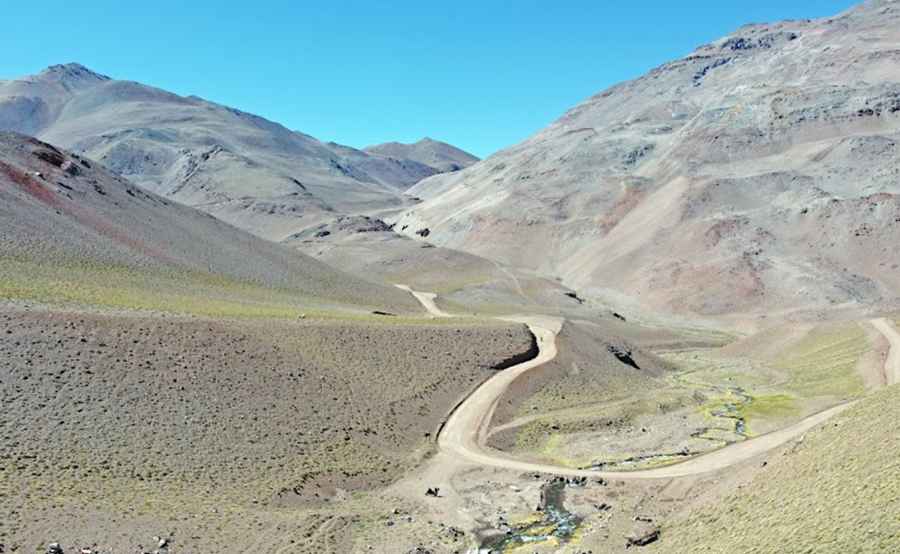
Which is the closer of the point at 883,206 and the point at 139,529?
the point at 139,529

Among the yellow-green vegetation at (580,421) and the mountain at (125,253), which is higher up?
the mountain at (125,253)

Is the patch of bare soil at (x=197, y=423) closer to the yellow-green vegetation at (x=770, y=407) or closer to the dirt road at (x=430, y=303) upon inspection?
the yellow-green vegetation at (x=770, y=407)

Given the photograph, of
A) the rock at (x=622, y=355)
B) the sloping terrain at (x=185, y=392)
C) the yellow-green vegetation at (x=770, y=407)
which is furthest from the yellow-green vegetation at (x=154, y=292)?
the yellow-green vegetation at (x=770, y=407)

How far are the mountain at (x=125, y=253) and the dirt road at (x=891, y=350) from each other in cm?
4486

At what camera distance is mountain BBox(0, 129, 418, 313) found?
5728 cm

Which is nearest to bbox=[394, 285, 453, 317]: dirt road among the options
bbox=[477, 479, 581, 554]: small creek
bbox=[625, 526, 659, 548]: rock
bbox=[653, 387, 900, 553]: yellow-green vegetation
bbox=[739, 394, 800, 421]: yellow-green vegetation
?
bbox=[739, 394, 800, 421]: yellow-green vegetation

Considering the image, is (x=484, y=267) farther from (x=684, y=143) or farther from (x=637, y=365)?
(x=637, y=365)

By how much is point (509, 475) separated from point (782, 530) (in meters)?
17.1

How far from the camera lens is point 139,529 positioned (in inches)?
1108

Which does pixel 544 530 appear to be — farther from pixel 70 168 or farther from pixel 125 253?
pixel 70 168

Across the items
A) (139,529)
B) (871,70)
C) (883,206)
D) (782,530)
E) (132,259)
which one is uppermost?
(871,70)

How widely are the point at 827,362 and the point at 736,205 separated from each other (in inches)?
2630

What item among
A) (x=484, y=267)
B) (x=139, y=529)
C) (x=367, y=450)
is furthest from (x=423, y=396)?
(x=484, y=267)

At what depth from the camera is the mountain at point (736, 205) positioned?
110m
